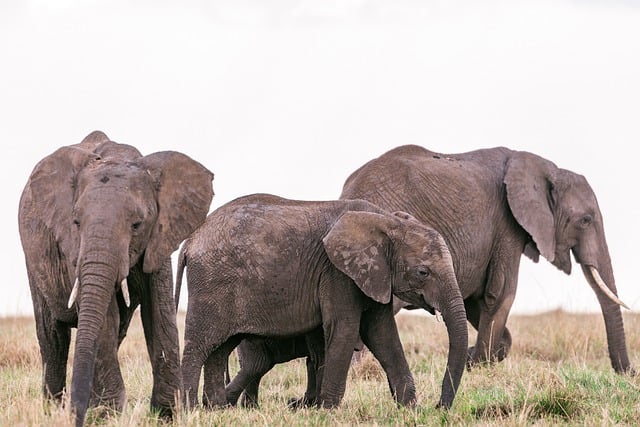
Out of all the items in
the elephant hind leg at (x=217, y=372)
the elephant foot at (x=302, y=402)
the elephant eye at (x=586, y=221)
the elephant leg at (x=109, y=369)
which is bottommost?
the elephant foot at (x=302, y=402)

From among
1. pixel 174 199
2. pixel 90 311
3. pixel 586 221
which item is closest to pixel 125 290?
pixel 90 311

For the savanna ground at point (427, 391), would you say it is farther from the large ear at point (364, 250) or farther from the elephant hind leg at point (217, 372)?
the large ear at point (364, 250)

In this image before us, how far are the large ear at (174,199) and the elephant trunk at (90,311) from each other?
0.59 m

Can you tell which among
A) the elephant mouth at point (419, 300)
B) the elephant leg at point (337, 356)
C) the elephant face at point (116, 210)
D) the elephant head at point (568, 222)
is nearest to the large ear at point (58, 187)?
the elephant face at point (116, 210)

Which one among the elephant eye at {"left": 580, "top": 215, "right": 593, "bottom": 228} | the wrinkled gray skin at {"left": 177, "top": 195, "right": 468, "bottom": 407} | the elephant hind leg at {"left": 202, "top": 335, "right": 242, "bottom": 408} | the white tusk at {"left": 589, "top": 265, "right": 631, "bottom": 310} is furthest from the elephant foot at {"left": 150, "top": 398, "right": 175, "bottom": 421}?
the elephant eye at {"left": 580, "top": 215, "right": 593, "bottom": 228}

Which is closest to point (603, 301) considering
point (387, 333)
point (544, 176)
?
point (544, 176)

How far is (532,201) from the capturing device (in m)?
13.1

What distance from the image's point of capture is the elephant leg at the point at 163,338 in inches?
327

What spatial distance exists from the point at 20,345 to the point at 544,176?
5.58m

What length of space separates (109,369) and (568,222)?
6.83 meters

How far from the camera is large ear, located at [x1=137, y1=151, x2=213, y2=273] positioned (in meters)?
7.98

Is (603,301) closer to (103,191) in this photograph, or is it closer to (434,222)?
(434,222)

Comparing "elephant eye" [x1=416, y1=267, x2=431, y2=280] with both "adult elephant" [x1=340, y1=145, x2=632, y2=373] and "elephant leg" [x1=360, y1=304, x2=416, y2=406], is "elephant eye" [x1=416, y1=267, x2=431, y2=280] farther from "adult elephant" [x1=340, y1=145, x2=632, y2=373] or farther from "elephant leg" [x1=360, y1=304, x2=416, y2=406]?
"adult elephant" [x1=340, y1=145, x2=632, y2=373]

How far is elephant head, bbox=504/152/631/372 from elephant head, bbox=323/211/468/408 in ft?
11.2
